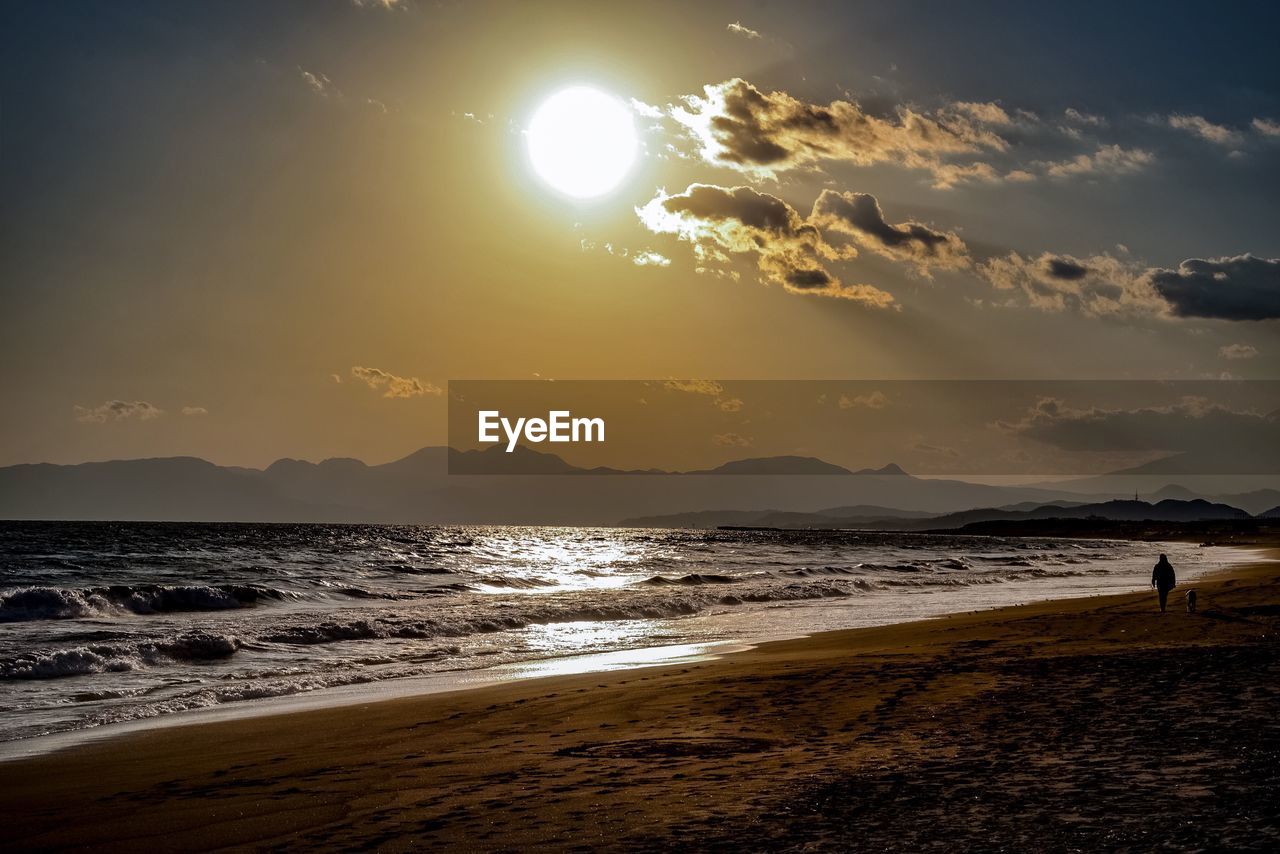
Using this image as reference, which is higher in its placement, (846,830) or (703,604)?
(846,830)

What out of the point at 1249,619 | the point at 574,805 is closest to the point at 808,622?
the point at 1249,619

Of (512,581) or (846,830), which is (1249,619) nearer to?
(846,830)

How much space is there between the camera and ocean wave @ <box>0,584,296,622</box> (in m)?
33.0

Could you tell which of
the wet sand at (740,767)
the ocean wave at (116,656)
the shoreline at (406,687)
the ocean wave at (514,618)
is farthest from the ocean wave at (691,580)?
the wet sand at (740,767)

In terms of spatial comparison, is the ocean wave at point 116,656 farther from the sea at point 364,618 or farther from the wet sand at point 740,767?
the wet sand at point 740,767

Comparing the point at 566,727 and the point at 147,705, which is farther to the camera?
the point at 147,705

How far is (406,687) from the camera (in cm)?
1727

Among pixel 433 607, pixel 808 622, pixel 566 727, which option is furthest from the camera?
pixel 433 607

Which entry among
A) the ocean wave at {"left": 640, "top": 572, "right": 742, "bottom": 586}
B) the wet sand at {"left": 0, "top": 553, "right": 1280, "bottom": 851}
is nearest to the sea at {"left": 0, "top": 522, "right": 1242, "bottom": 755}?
the ocean wave at {"left": 640, "top": 572, "right": 742, "bottom": 586}

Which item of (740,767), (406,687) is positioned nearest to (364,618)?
(406,687)

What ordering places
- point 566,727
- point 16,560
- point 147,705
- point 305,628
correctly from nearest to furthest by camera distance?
point 566,727 → point 147,705 → point 305,628 → point 16,560

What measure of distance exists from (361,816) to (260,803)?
1.33 meters

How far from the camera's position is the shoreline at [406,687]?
13.0m

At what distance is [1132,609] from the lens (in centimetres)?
2606
